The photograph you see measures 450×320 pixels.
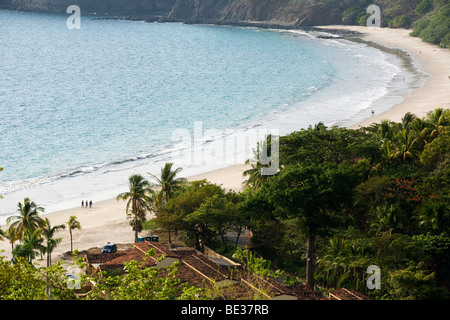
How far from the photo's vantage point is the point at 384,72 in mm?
120438

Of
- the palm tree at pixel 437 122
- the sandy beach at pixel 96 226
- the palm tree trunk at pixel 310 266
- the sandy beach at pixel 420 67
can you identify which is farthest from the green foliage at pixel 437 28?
the palm tree trunk at pixel 310 266

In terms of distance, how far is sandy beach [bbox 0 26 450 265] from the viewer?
4947 cm

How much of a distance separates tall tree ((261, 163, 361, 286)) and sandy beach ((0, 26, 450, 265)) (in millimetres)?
16950

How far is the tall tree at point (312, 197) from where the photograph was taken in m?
36.1

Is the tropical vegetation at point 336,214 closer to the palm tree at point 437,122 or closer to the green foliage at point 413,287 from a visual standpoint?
the green foliage at point 413,287

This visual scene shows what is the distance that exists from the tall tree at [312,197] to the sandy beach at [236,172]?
1695cm

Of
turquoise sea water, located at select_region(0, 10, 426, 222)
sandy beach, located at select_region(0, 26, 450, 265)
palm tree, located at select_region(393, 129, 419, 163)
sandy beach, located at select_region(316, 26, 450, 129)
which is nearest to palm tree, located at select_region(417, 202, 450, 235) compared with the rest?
palm tree, located at select_region(393, 129, 419, 163)

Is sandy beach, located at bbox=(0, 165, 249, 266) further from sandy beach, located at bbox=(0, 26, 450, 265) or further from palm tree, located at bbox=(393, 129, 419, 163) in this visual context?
palm tree, located at bbox=(393, 129, 419, 163)

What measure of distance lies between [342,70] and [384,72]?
9.91 meters

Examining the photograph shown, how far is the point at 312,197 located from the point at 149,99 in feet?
253

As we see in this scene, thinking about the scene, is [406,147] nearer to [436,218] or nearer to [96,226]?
[436,218]

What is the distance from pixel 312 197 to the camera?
36125 mm
